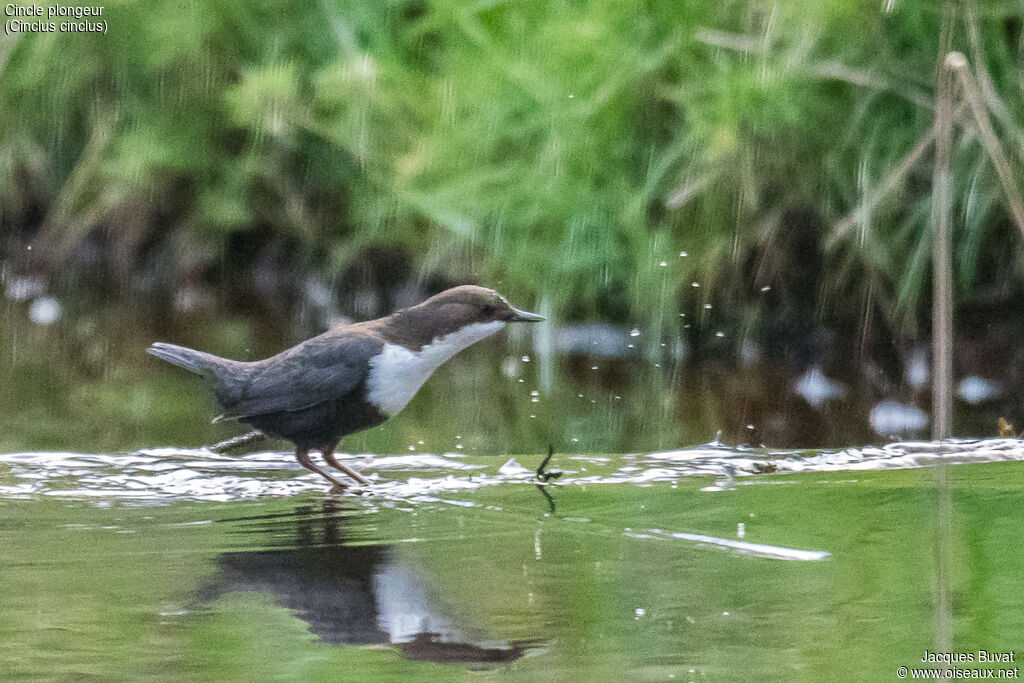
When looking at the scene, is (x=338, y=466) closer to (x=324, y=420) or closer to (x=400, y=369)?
(x=324, y=420)

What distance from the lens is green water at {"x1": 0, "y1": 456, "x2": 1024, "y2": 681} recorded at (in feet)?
7.46

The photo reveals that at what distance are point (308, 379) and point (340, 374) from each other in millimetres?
96

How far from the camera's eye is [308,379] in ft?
13.0

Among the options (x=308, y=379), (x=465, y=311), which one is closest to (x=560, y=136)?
(x=465, y=311)

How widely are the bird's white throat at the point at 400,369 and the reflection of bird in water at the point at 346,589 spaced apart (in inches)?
26.1

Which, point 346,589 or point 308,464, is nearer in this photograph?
point 346,589

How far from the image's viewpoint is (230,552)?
119 inches

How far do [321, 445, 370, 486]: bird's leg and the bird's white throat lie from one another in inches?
8.1

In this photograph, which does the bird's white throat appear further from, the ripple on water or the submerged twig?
the submerged twig

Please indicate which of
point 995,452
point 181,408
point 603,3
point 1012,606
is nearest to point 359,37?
point 603,3

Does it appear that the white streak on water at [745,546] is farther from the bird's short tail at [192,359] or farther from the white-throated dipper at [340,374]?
the bird's short tail at [192,359]

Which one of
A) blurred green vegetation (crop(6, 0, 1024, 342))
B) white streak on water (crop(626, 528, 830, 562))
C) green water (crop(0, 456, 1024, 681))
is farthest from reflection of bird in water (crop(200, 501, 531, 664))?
blurred green vegetation (crop(6, 0, 1024, 342))

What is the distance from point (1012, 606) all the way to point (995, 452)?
1464mm

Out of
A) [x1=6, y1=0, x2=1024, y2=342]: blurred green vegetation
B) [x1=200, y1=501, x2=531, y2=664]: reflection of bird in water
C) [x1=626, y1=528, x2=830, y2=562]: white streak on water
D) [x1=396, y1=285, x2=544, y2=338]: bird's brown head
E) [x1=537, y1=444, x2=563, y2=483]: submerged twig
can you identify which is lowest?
[x1=200, y1=501, x2=531, y2=664]: reflection of bird in water
